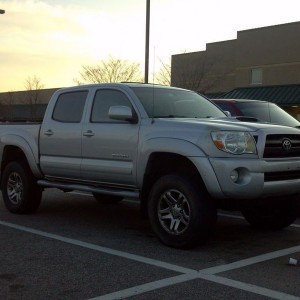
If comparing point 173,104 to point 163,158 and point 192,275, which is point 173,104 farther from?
point 192,275

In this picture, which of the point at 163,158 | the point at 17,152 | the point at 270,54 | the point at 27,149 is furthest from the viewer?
the point at 270,54

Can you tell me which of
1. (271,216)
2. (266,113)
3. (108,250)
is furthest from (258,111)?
(108,250)

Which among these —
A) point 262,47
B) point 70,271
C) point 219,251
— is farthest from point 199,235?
point 262,47

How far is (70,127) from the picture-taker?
734 centimetres

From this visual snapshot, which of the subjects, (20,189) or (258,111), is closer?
(20,189)

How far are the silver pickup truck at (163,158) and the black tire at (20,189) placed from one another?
2 cm

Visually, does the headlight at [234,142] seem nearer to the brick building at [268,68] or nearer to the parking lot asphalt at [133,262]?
the parking lot asphalt at [133,262]

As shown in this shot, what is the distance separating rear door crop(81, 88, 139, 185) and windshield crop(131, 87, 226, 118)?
25 centimetres

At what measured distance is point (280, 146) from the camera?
582 cm

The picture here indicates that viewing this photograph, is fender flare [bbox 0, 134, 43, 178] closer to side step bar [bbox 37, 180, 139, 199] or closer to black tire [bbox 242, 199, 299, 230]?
side step bar [bbox 37, 180, 139, 199]

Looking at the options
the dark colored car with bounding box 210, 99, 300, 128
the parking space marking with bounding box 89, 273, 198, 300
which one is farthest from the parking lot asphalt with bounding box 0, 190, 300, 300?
the dark colored car with bounding box 210, 99, 300, 128

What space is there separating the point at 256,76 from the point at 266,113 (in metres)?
28.0

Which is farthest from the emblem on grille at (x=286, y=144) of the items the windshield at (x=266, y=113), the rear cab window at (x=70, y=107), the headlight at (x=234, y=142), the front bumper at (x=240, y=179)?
the windshield at (x=266, y=113)

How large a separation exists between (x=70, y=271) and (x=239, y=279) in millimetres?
1654
